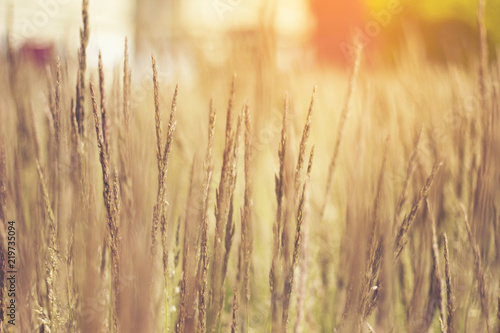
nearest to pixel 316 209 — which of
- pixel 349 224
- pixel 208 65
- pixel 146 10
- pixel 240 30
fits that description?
pixel 349 224

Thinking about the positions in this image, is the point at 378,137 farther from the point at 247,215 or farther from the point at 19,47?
the point at 19,47

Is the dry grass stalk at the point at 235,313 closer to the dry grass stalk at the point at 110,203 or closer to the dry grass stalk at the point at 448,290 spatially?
the dry grass stalk at the point at 110,203

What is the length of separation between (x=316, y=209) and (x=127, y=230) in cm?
85

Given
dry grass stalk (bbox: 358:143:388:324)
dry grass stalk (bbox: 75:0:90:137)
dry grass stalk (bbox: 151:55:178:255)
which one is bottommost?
dry grass stalk (bbox: 358:143:388:324)

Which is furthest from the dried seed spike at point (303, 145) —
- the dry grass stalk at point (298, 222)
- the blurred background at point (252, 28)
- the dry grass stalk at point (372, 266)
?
the blurred background at point (252, 28)

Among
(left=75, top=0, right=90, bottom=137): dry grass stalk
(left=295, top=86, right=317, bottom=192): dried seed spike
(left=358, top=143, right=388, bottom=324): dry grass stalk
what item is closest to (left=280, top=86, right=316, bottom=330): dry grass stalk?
(left=295, top=86, right=317, bottom=192): dried seed spike

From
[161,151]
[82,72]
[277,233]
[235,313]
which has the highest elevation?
[82,72]

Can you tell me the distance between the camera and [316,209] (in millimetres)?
1242

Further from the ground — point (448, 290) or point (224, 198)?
point (224, 198)

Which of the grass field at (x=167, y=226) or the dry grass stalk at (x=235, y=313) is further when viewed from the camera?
the dry grass stalk at (x=235, y=313)

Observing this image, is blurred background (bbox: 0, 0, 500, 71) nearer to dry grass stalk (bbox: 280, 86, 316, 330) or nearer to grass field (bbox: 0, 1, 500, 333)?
grass field (bbox: 0, 1, 500, 333)

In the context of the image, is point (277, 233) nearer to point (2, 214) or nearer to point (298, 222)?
point (298, 222)

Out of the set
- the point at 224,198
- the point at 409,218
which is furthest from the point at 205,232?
the point at 409,218

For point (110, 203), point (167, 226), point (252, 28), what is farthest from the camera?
point (252, 28)
